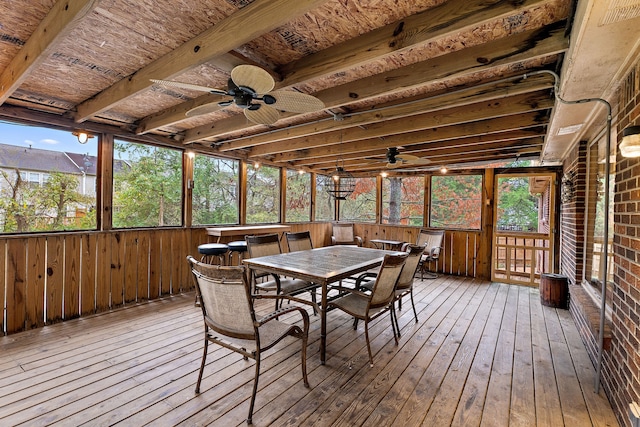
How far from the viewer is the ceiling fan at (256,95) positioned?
1750 mm

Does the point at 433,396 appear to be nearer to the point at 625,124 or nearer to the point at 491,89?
the point at 625,124

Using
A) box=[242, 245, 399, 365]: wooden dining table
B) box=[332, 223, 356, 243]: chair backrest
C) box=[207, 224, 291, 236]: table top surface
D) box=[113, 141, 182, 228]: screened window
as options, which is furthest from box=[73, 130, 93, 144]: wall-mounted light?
box=[332, 223, 356, 243]: chair backrest

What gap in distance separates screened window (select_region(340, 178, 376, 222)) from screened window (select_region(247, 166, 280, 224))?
2.27 metres

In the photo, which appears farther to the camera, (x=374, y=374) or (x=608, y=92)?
(x=374, y=374)

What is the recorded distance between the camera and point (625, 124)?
198 cm

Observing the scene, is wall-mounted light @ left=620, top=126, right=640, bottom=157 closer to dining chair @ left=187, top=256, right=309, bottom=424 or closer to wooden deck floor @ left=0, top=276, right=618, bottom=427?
wooden deck floor @ left=0, top=276, right=618, bottom=427

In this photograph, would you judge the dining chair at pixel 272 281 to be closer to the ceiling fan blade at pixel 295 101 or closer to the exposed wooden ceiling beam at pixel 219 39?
the ceiling fan blade at pixel 295 101

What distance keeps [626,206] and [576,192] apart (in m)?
2.03

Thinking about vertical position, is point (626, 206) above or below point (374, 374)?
above

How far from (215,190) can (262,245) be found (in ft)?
6.36

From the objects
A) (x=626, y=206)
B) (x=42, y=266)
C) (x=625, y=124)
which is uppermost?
(x=625, y=124)

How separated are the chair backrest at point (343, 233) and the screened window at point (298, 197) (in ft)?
2.46

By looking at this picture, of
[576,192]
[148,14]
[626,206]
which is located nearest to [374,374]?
[626,206]

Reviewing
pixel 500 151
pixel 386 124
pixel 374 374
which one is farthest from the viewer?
pixel 500 151
